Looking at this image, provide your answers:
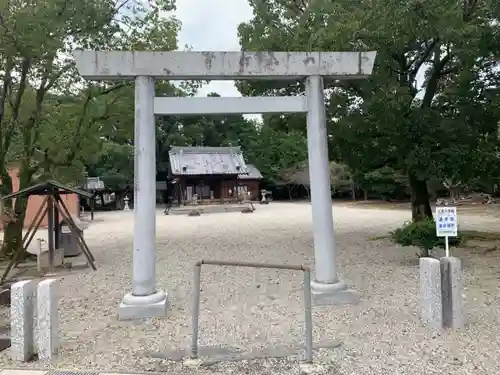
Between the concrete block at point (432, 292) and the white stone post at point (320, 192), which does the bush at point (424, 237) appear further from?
the concrete block at point (432, 292)

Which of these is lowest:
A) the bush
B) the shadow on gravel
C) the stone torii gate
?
the shadow on gravel

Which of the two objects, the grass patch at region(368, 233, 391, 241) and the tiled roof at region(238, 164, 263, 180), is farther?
the tiled roof at region(238, 164, 263, 180)

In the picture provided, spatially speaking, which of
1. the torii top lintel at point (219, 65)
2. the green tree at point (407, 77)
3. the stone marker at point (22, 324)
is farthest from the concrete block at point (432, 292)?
the green tree at point (407, 77)

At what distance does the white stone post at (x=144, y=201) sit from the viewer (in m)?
5.50

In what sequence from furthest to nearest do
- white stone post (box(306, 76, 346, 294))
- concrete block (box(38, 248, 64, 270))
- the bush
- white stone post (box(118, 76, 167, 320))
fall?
concrete block (box(38, 248, 64, 270)) < the bush < white stone post (box(306, 76, 346, 294)) < white stone post (box(118, 76, 167, 320))

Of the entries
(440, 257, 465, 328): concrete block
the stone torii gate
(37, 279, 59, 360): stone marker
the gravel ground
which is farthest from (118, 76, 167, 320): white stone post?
(440, 257, 465, 328): concrete block

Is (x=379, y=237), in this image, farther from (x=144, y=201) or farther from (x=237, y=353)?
(x=237, y=353)

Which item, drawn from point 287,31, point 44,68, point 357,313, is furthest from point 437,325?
point 44,68

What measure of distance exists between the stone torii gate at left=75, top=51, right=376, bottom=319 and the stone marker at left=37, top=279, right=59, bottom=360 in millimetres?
1195

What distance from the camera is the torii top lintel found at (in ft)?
18.1

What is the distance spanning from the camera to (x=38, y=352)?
4.08 meters

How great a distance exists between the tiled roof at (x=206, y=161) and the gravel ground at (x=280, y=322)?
24629 mm

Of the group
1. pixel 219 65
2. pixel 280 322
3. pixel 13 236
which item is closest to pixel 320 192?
pixel 280 322

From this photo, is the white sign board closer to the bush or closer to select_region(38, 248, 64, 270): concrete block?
the bush
